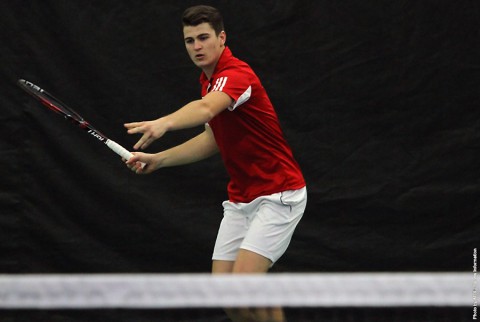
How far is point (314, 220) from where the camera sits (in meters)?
4.39

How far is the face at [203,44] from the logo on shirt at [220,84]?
0.78 ft

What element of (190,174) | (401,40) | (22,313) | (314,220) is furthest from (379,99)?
(22,313)

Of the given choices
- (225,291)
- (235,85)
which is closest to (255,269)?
(235,85)

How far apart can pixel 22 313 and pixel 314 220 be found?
4.60 ft

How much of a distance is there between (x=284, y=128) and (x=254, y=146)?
0.92 m

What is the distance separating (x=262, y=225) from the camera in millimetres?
3396

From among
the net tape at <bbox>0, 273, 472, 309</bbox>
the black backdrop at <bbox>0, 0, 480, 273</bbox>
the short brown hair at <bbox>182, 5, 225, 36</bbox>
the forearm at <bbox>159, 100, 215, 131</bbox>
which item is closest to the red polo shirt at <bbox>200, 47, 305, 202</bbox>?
the short brown hair at <bbox>182, 5, 225, 36</bbox>

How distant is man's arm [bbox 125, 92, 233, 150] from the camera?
2895mm

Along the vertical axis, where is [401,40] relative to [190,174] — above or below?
above

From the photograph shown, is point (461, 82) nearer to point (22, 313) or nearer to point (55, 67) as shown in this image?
point (55, 67)

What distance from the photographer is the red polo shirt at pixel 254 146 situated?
343 cm

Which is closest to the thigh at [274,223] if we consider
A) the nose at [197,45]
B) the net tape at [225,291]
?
the nose at [197,45]

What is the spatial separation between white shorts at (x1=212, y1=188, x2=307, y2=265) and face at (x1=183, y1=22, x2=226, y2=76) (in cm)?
54

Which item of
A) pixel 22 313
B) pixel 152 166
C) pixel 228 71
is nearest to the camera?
pixel 228 71
